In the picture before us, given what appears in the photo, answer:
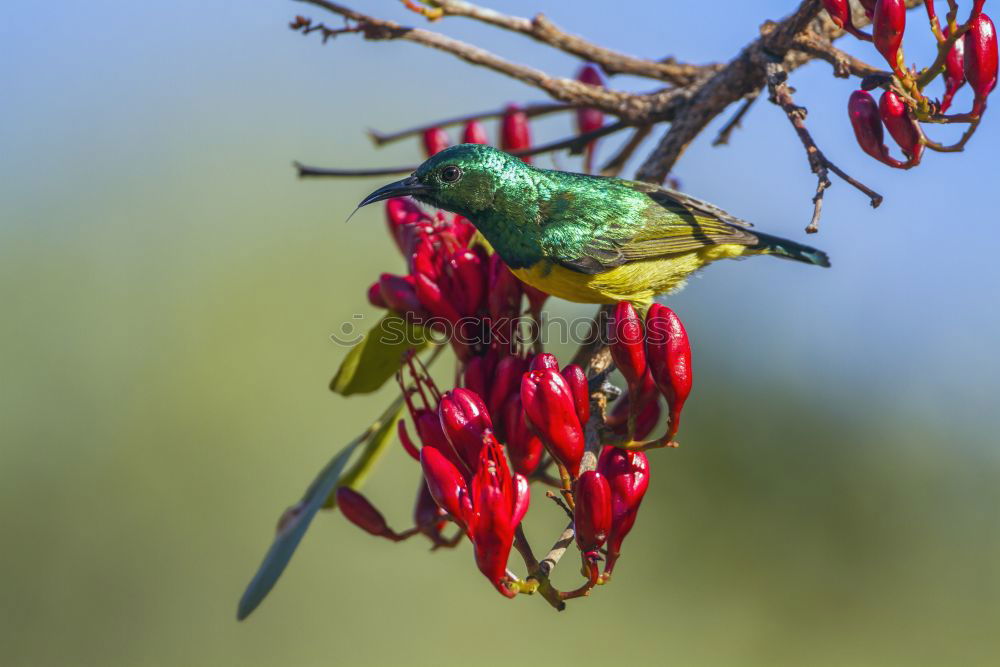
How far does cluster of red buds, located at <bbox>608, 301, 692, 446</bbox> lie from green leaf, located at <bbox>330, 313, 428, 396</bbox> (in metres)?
0.89

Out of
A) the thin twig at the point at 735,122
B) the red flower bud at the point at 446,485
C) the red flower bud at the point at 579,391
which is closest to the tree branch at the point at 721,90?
the thin twig at the point at 735,122

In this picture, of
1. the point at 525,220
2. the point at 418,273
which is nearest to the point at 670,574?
the point at 525,220

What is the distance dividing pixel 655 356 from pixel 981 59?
3.51 feet

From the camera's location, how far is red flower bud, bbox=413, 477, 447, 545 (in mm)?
2521

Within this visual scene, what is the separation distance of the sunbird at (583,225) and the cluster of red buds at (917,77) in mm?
866

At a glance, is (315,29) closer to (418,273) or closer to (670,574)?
(418,273)

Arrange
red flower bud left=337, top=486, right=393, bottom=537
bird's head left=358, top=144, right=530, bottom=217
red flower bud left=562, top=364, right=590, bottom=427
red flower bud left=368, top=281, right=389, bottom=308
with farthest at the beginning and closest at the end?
1. bird's head left=358, top=144, right=530, bottom=217
2. red flower bud left=368, top=281, right=389, bottom=308
3. red flower bud left=337, top=486, right=393, bottom=537
4. red flower bud left=562, top=364, right=590, bottom=427

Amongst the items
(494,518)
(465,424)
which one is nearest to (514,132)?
(465,424)

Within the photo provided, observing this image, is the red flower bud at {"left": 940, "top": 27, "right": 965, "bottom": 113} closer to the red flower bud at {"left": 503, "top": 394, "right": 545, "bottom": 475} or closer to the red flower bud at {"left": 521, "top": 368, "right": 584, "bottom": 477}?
the red flower bud at {"left": 521, "top": 368, "right": 584, "bottom": 477}

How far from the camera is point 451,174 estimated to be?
324 centimetres

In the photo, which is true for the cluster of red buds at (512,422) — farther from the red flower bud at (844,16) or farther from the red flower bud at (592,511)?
the red flower bud at (844,16)

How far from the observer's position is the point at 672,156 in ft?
9.91

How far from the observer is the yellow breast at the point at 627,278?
3223 millimetres

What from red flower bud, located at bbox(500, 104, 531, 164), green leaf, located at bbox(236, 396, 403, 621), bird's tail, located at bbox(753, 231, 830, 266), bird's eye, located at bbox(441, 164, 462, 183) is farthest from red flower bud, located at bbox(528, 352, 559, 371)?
bird's tail, located at bbox(753, 231, 830, 266)
